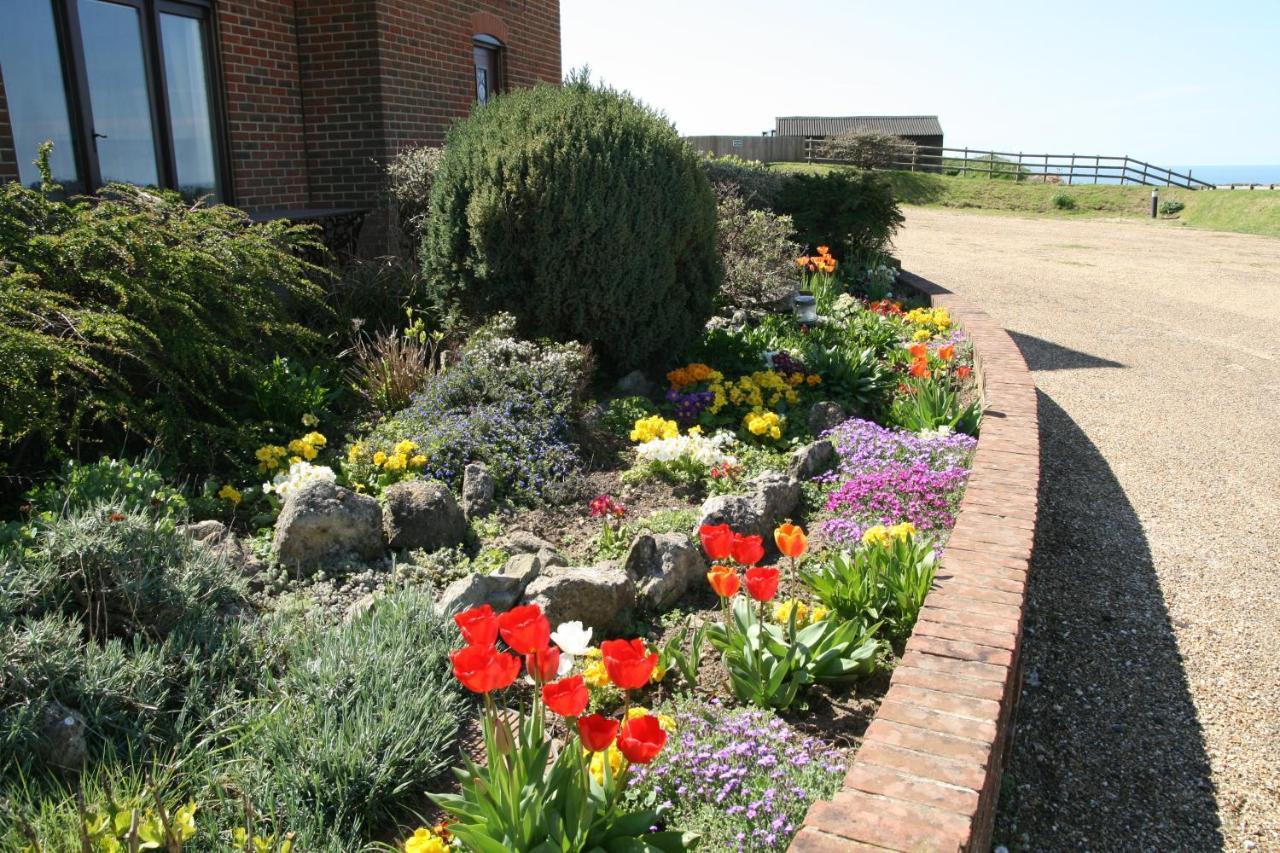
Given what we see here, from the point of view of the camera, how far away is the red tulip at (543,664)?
1.85 m

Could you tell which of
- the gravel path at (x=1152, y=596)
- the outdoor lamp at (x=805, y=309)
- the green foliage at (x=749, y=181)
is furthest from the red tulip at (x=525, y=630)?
the green foliage at (x=749, y=181)

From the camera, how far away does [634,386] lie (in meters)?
6.09

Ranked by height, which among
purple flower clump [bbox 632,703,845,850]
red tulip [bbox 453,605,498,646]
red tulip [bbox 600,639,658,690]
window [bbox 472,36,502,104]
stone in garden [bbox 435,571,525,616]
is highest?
window [bbox 472,36,502,104]

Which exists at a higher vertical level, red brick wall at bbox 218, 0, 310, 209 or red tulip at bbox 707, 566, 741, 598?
red brick wall at bbox 218, 0, 310, 209

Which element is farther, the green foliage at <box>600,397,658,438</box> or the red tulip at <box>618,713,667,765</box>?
the green foliage at <box>600,397,658,438</box>

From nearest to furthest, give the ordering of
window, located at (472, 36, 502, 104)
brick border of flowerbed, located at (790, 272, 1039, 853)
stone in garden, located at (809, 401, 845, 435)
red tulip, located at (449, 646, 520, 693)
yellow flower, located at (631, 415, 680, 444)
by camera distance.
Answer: red tulip, located at (449, 646, 520, 693)
brick border of flowerbed, located at (790, 272, 1039, 853)
yellow flower, located at (631, 415, 680, 444)
stone in garden, located at (809, 401, 845, 435)
window, located at (472, 36, 502, 104)

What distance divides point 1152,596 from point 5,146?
7.35 m

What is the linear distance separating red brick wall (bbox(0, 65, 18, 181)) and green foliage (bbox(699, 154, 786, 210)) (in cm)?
725

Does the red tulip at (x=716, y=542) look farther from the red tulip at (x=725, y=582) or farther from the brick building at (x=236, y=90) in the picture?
the brick building at (x=236, y=90)

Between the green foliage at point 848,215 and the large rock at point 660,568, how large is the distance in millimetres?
7198

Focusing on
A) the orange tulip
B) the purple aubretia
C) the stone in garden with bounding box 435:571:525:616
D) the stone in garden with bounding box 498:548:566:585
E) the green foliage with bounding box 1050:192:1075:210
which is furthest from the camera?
the green foliage with bounding box 1050:192:1075:210

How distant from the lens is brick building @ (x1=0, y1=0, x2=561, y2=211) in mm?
6547

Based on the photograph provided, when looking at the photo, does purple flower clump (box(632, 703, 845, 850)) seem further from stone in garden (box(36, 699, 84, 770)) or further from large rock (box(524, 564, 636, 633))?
stone in garden (box(36, 699, 84, 770))

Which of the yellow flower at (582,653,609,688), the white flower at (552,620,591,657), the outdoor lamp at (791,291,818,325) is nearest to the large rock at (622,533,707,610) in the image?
the yellow flower at (582,653,609,688)
